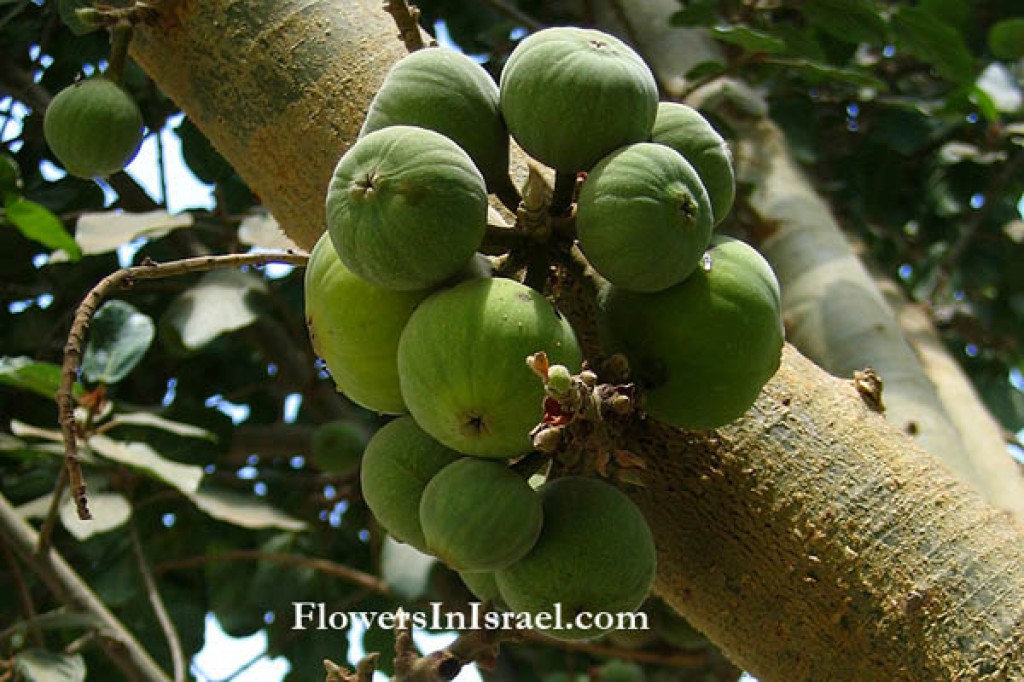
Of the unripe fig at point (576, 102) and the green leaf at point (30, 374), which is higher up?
the unripe fig at point (576, 102)

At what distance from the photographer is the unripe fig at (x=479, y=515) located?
→ 1.00 m

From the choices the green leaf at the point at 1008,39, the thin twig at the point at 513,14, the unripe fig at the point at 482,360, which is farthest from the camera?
the green leaf at the point at 1008,39

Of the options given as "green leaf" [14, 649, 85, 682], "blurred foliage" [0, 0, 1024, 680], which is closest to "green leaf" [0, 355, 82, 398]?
"blurred foliage" [0, 0, 1024, 680]

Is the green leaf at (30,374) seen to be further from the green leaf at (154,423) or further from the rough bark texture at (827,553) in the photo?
the rough bark texture at (827,553)

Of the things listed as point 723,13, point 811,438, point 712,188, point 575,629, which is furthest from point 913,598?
point 723,13

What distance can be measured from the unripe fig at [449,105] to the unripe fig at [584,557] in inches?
13.9

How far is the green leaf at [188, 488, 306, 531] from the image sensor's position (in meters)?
2.58

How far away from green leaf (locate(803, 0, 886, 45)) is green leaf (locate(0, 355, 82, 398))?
1861mm

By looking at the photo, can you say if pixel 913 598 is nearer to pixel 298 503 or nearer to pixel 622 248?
pixel 622 248

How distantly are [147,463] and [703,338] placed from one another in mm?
1675

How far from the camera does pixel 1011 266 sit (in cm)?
365

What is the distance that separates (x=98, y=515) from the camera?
2.49 meters

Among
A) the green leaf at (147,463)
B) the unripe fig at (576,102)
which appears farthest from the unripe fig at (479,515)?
the green leaf at (147,463)

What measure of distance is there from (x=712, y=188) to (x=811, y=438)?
0.99 feet
